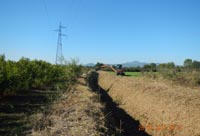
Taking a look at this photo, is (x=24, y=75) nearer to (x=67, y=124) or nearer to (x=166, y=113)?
(x=166, y=113)

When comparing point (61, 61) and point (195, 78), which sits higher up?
point (61, 61)

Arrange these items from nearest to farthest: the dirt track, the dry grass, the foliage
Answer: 1. the dry grass
2. the dirt track
3. the foliage

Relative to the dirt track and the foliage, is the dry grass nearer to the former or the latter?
the dirt track

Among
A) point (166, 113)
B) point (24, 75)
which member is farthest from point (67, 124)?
point (24, 75)

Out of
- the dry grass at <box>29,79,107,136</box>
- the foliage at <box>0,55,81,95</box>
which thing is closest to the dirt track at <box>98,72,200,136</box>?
the dry grass at <box>29,79,107,136</box>

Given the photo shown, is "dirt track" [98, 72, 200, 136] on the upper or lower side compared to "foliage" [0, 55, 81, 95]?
lower

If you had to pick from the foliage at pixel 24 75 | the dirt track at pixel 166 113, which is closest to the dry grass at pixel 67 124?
the dirt track at pixel 166 113

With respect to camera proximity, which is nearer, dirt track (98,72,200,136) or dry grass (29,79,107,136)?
dry grass (29,79,107,136)

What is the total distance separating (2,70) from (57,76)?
15.1 meters

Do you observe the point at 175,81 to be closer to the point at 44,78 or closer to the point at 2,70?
the point at 44,78

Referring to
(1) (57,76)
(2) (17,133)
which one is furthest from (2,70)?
(1) (57,76)

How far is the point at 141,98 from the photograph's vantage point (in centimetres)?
1540

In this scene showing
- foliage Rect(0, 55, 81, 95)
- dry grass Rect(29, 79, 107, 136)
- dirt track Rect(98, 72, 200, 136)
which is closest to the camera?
dry grass Rect(29, 79, 107, 136)

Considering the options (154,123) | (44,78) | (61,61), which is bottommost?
(154,123)
